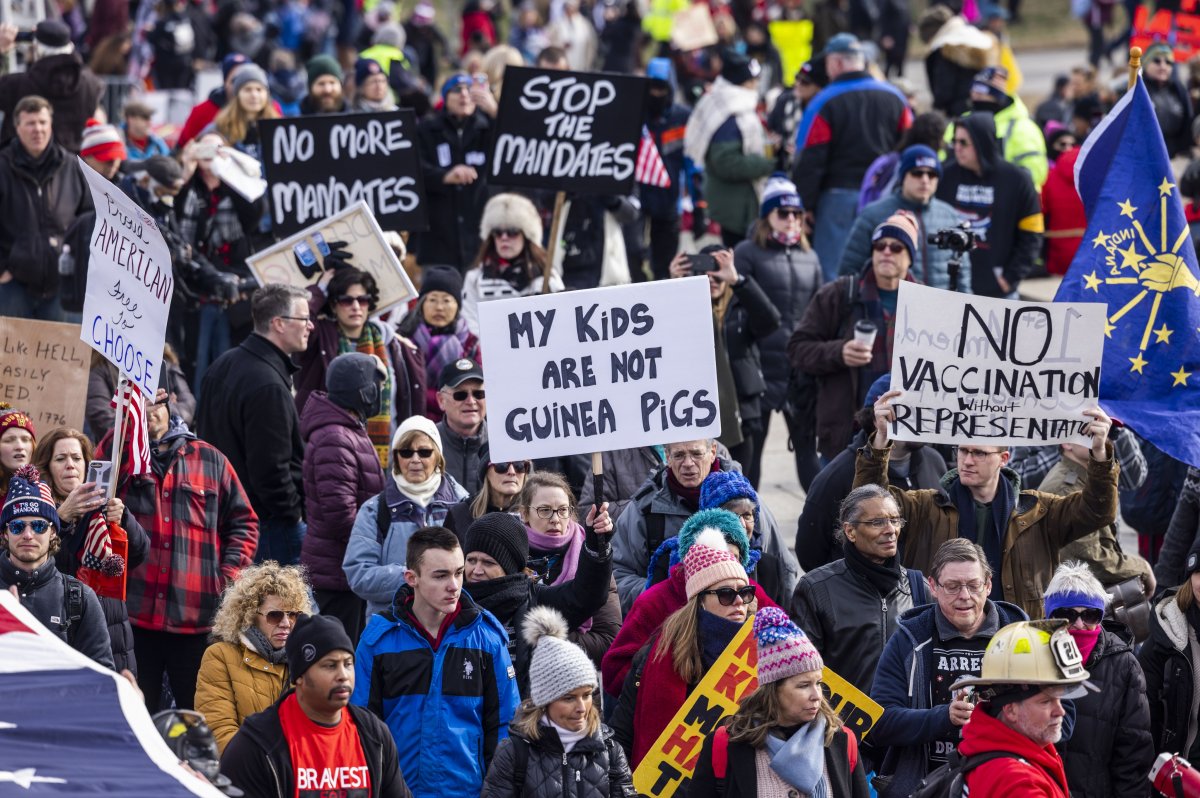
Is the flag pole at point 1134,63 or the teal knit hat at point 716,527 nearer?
the teal knit hat at point 716,527

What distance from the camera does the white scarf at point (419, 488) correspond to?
843 centimetres

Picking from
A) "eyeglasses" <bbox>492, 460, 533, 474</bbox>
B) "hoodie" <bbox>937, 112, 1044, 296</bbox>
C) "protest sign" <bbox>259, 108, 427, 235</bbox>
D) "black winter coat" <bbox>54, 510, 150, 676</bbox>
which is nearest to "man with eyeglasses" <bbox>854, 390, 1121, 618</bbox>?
"eyeglasses" <bbox>492, 460, 533, 474</bbox>

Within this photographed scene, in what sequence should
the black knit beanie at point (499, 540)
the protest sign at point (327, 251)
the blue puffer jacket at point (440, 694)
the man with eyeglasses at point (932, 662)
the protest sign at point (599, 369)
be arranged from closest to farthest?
1. the blue puffer jacket at point (440, 694)
2. the man with eyeglasses at point (932, 662)
3. the black knit beanie at point (499, 540)
4. the protest sign at point (599, 369)
5. the protest sign at point (327, 251)

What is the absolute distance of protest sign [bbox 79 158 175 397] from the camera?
25.9 ft

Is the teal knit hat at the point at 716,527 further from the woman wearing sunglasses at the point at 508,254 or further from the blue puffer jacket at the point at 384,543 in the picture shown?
the woman wearing sunglasses at the point at 508,254

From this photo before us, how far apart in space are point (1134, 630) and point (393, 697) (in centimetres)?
345

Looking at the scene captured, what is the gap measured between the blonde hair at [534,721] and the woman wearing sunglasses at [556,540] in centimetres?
133

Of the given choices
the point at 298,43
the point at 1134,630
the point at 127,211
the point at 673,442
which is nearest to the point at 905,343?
the point at 673,442

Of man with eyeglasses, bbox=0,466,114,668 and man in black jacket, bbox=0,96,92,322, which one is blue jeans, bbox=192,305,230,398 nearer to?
man in black jacket, bbox=0,96,92,322

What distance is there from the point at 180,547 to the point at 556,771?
2.58 m

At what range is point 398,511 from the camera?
27.7 feet

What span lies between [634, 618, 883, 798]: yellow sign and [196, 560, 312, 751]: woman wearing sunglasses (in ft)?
4.51

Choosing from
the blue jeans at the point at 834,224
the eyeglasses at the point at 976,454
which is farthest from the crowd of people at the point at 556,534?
the blue jeans at the point at 834,224

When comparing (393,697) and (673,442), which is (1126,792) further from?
(393,697)
